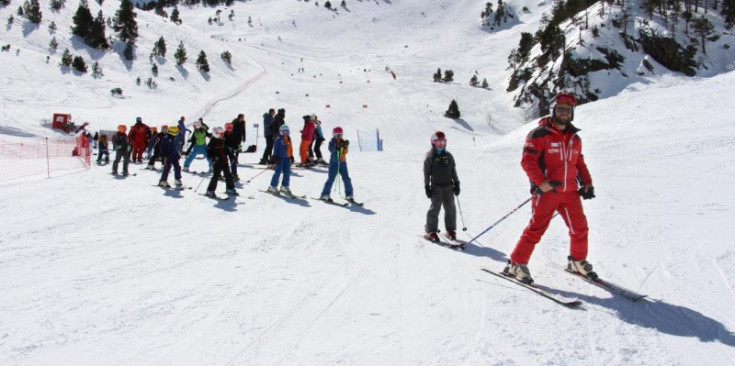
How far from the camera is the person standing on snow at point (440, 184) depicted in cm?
723

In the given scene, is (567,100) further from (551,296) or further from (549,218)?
(551,296)

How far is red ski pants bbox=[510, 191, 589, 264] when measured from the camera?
16.8ft

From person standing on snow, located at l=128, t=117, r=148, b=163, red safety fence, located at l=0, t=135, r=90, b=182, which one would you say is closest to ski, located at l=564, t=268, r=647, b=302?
red safety fence, located at l=0, t=135, r=90, b=182

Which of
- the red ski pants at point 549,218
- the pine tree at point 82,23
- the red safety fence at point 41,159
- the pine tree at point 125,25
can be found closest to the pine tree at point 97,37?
the pine tree at point 82,23

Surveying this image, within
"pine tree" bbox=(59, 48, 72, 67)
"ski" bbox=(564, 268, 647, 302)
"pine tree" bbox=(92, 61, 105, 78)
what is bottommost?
"ski" bbox=(564, 268, 647, 302)

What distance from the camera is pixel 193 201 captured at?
9977 mm

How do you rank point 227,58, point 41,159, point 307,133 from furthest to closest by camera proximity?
point 227,58
point 41,159
point 307,133

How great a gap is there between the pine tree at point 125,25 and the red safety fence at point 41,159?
93.9 ft

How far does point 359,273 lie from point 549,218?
2.14m

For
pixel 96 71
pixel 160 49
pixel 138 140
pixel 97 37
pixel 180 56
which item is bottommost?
pixel 138 140

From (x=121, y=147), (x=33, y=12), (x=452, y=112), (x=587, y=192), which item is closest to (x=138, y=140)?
(x=121, y=147)

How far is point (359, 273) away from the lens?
566cm

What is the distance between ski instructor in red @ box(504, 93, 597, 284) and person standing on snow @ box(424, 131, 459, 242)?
6.90ft

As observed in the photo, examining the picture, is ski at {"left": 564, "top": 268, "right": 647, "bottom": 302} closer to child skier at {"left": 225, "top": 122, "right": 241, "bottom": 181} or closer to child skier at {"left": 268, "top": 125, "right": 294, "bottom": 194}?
child skier at {"left": 268, "top": 125, "right": 294, "bottom": 194}
